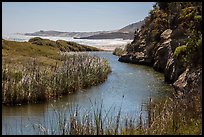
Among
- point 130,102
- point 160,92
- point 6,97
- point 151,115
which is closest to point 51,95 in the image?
point 6,97

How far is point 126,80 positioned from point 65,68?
214 inches

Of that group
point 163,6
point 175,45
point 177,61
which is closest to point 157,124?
point 177,61

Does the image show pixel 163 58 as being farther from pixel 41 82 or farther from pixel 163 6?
pixel 41 82

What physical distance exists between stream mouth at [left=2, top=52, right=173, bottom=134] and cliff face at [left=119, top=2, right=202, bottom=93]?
1.21 meters

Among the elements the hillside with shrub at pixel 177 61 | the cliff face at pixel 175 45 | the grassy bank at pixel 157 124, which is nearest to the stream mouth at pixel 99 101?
the hillside with shrub at pixel 177 61

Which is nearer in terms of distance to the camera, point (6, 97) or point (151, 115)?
point (151, 115)

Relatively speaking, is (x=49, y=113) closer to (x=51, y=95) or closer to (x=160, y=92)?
(x=51, y=95)

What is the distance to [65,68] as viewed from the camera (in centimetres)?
1573

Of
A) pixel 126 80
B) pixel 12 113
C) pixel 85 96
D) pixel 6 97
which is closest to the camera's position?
pixel 12 113

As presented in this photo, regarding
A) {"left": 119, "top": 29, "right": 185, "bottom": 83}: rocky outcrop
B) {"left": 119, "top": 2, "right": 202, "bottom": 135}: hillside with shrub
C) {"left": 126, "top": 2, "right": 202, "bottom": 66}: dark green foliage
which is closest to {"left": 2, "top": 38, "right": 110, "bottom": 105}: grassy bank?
{"left": 119, "top": 2, "right": 202, "bottom": 135}: hillside with shrub

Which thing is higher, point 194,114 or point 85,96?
point 194,114

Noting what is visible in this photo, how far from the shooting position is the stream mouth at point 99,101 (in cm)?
1031

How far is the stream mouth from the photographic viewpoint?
10.3 m

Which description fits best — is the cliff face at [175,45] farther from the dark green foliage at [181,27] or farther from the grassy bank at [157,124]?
the grassy bank at [157,124]
